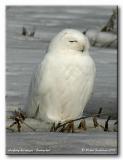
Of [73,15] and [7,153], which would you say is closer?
[7,153]

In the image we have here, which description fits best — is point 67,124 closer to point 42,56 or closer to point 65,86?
point 65,86

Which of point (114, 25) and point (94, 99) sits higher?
point (114, 25)

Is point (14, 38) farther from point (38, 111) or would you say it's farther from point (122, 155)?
point (122, 155)

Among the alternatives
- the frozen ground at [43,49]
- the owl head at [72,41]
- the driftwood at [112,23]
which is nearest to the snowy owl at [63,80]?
the owl head at [72,41]

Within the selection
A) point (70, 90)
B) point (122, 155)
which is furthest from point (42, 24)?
point (122, 155)

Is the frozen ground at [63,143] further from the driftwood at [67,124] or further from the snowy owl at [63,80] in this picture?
the snowy owl at [63,80]

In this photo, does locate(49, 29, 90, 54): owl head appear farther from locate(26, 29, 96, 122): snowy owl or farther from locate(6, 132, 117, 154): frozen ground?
locate(6, 132, 117, 154): frozen ground

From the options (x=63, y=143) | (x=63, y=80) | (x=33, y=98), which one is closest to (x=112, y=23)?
(x=63, y=80)
